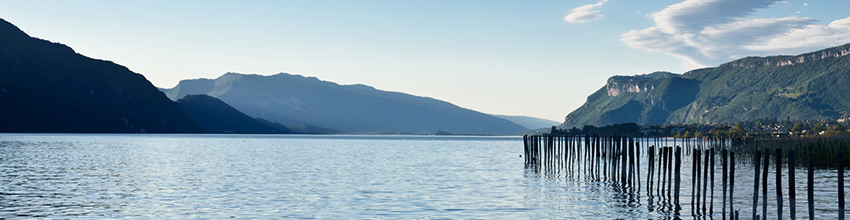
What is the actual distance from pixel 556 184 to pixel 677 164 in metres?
15.5

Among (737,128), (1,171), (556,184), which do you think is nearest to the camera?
(556,184)

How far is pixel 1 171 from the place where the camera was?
47.4 metres

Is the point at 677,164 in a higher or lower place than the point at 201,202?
higher

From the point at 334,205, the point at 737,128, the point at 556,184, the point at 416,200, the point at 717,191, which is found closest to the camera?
the point at 334,205

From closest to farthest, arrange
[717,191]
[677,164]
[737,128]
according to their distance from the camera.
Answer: [677,164] → [717,191] → [737,128]

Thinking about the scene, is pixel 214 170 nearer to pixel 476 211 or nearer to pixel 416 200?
pixel 416 200

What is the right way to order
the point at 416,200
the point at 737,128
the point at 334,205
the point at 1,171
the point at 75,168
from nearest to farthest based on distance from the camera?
the point at 334,205
the point at 416,200
the point at 1,171
the point at 75,168
the point at 737,128

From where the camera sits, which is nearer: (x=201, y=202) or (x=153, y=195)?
(x=201, y=202)

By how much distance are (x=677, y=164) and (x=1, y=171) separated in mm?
40861

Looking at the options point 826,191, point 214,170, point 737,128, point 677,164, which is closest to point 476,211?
point 677,164

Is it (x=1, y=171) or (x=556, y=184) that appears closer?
(x=556, y=184)

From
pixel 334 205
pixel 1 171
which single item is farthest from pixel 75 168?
pixel 334 205

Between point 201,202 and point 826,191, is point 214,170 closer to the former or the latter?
point 201,202

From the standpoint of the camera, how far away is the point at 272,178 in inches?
1818
